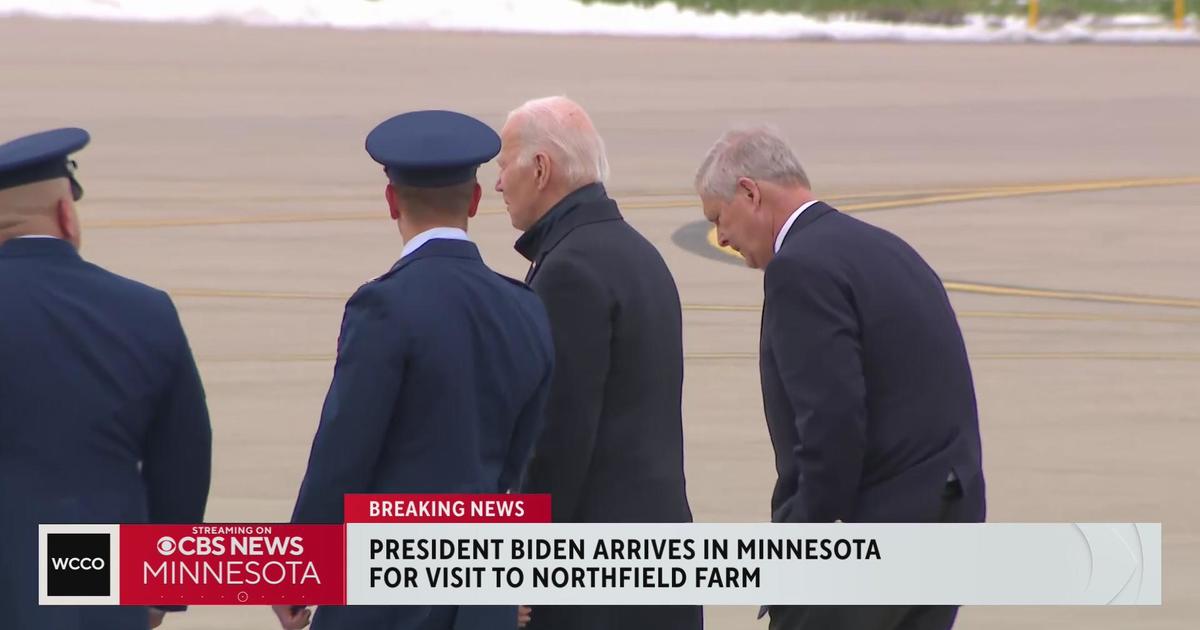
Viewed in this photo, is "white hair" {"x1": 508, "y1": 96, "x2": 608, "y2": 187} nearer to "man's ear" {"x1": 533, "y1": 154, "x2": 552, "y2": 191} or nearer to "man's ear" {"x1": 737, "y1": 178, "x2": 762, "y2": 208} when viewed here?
"man's ear" {"x1": 533, "y1": 154, "x2": 552, "y2": 191}

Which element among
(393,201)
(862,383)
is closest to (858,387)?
(862,383)

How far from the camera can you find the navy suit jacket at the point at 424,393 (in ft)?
13.8

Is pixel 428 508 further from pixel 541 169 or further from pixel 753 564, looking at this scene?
pixel 541 169


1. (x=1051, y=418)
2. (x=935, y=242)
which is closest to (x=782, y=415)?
(x=1051, y=418)

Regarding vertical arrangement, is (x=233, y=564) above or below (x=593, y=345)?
below

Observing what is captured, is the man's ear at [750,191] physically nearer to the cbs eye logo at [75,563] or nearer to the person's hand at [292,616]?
the person's hand at [292,616]

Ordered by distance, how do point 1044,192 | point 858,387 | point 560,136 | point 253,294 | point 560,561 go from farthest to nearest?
point 1044,192 < point 253,294 < point 560,136 < point 560,561 < point 858,387

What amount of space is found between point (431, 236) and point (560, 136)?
0.76m

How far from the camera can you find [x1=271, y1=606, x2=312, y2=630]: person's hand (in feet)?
14.6

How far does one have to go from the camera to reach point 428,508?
14.2 feet

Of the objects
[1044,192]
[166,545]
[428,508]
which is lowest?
[1044,192]

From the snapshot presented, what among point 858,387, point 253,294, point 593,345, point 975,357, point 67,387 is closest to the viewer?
point 67,387

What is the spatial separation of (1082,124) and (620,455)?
68.0ft

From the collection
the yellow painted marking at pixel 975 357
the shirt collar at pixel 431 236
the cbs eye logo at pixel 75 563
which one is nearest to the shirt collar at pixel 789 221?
the shirt collar at pixel 431 236
